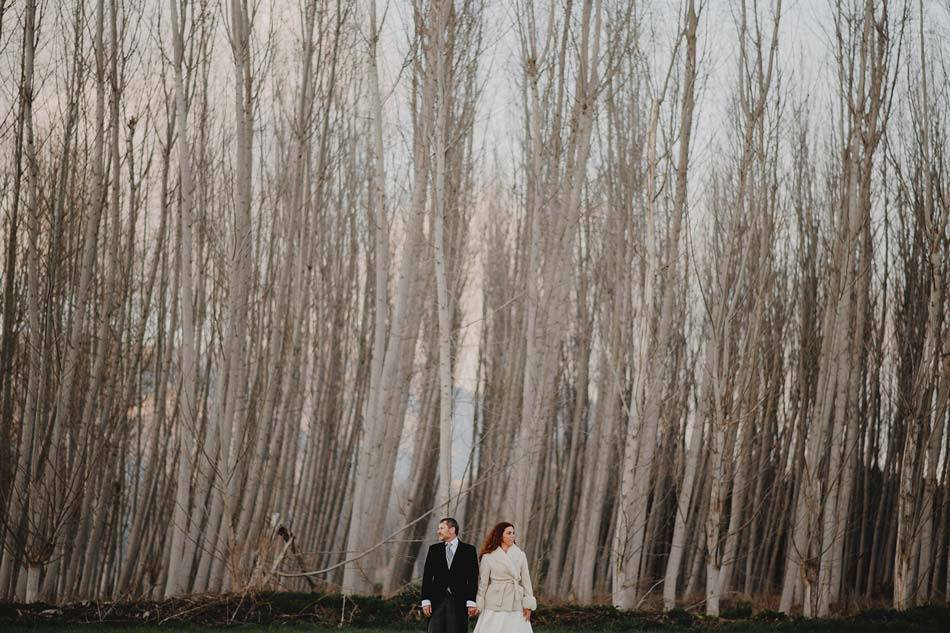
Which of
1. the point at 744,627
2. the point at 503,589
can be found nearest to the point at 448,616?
the point at 503,589

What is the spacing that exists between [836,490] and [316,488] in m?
8.82

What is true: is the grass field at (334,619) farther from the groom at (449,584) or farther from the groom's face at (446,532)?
the groom's face at (446,532)

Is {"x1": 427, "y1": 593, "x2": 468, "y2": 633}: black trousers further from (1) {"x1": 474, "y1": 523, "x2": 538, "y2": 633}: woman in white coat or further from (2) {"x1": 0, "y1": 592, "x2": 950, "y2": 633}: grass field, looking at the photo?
(2) {"x1": 0, "y1": 592, "x2": 950, "y2": 633}: grass field

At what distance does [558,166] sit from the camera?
33.5ft

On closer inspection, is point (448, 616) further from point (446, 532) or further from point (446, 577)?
point (446, 532)

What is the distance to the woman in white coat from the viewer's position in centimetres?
536

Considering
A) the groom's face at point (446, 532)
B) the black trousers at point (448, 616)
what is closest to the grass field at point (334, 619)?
the black trousers at point (448, 616)

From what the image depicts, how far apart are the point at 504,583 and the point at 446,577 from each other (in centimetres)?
37

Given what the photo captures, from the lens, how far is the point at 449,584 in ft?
17.4

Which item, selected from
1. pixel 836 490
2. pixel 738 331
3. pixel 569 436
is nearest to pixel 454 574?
pixel 836 490

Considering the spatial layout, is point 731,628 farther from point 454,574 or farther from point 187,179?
point 187,179

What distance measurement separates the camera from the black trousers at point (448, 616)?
530 cm

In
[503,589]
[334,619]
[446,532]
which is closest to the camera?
[446,532]

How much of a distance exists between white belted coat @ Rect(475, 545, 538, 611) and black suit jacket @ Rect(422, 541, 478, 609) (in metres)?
0.13
